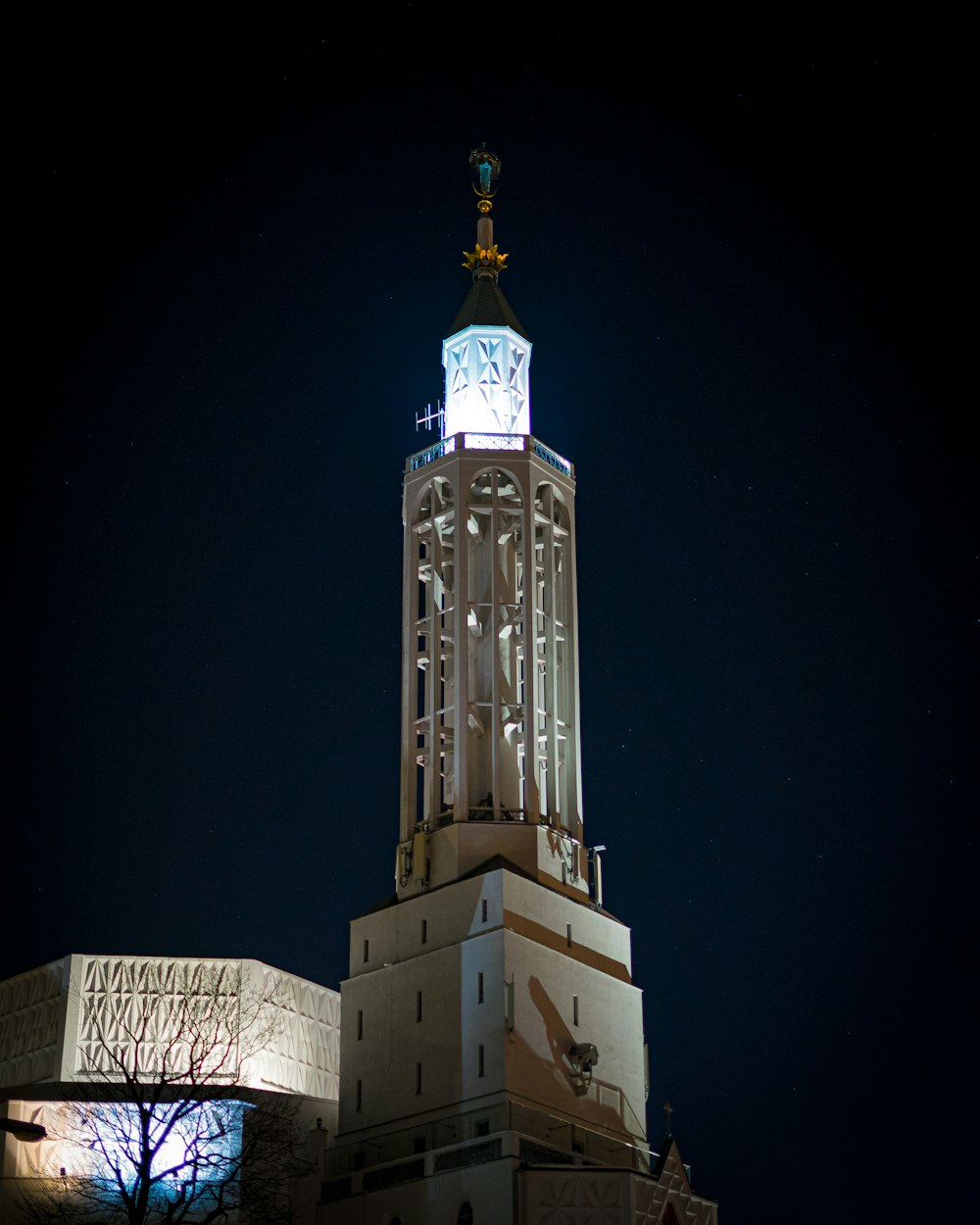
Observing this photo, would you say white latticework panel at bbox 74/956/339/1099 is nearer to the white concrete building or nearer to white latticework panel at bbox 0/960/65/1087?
the white concrete building

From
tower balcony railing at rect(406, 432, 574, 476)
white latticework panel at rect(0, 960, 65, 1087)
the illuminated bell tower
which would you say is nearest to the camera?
the illuminated bell tower

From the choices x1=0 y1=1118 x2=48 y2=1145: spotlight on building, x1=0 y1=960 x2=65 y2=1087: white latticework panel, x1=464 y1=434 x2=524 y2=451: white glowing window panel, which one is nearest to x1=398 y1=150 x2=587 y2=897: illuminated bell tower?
x1=464 y1=434 x2=524 y2=451: white glowing window panel

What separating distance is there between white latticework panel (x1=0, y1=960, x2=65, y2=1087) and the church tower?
41.7ft

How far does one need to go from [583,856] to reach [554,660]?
7.37 m

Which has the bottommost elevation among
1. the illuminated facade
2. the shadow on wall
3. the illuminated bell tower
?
the shadow on wall

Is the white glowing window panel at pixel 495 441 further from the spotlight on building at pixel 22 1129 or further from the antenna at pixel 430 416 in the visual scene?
the spotlight on building at pixel 22 1129

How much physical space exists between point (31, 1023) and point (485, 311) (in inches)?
1316

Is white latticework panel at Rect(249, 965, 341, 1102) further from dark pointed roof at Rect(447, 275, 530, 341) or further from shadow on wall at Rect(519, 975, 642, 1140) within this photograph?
dark pointed roof at Rect(447, 275, 530, 341)

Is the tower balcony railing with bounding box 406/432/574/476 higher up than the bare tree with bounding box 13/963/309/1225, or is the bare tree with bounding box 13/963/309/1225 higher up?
the tower balcony railing with bounding box 406/432/574/476

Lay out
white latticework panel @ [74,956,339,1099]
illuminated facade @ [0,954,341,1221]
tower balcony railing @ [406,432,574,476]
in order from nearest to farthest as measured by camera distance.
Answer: illuminated facade @ [0,954,341,1221], white latticework panel @ [74,956,339,1099], tower balcony railing @ [406,432,574,476]

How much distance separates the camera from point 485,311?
7781 cm

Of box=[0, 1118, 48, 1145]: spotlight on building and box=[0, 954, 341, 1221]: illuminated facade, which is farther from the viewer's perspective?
box=[0, 954, 341, 1221]: illuminated facade

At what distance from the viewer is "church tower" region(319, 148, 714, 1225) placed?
2400 inches

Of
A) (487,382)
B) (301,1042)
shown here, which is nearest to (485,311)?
(487,382)
